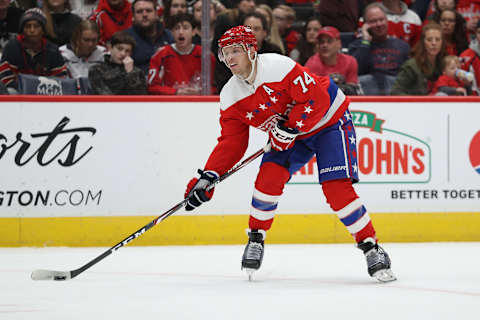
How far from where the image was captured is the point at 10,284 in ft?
10.2

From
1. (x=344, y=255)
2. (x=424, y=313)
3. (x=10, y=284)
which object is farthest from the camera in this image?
(x=344, y=255)

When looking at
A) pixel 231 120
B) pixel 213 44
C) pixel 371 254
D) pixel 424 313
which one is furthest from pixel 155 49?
pixel 424 313

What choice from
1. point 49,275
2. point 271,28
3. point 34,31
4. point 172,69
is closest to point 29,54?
point 34,31

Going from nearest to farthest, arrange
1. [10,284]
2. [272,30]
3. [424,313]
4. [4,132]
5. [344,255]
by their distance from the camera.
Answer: [424,313] → [10,284] → [344,255] → [4,132] → [272,30]

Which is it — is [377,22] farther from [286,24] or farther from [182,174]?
[182,174]

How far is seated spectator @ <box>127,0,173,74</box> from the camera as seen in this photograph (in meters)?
4.58

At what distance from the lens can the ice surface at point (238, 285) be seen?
2.46 meters

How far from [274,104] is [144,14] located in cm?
177

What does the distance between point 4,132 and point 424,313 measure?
9.82 ft

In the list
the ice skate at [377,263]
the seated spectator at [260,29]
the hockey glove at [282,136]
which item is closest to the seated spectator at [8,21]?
the seated spectator at [260,29]

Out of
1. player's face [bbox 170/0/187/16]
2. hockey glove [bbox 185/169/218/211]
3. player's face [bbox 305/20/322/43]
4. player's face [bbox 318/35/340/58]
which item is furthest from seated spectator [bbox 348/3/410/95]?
hockey glove [bbox 185/169/218/211]

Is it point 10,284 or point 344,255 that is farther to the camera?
point 344,255

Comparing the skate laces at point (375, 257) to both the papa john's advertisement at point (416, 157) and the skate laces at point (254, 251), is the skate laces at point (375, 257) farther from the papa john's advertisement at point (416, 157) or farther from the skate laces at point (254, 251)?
the papa john's advertisement at point (416, 157)

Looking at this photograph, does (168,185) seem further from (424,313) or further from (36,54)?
(424,313)
